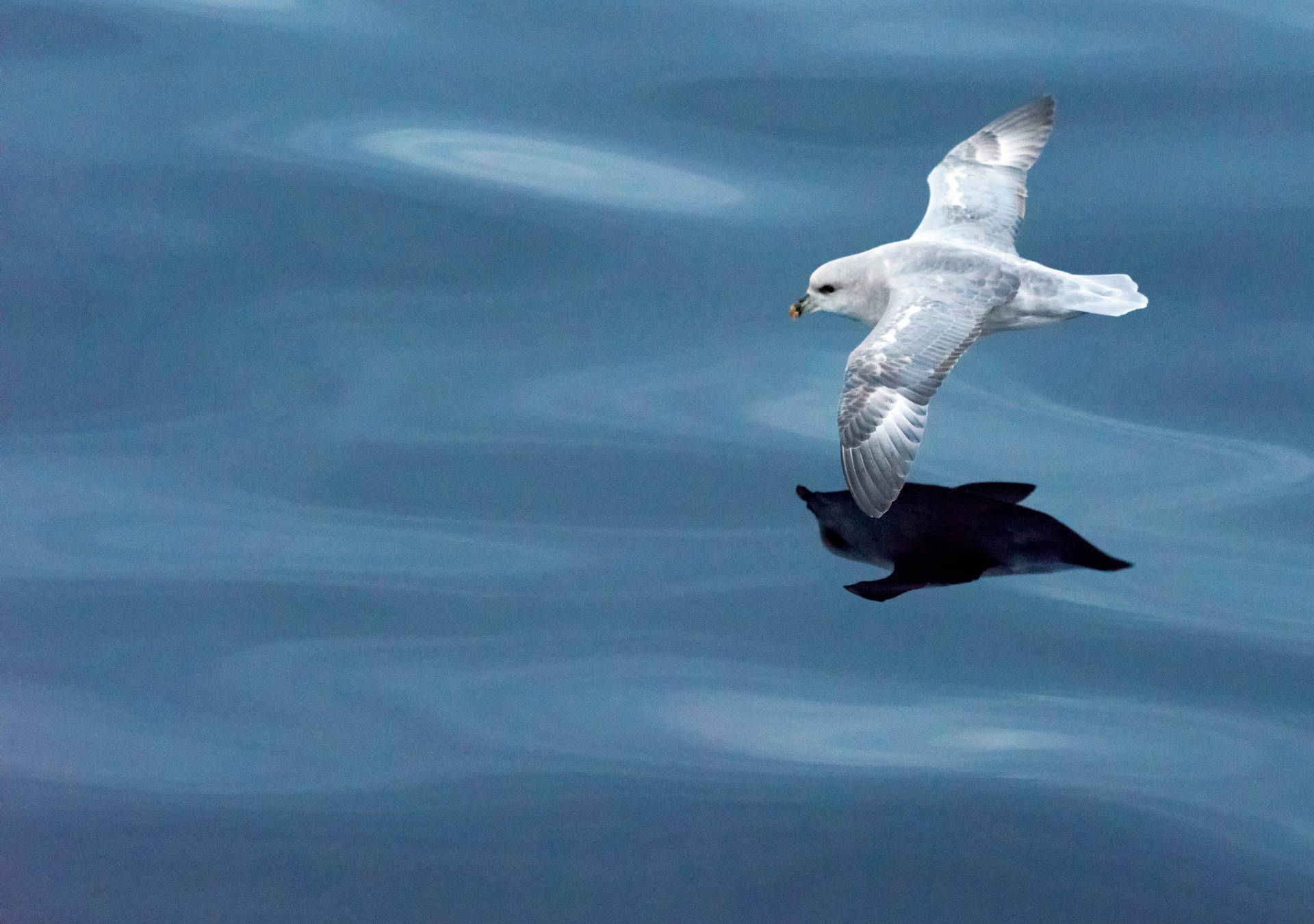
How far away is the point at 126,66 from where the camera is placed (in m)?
5.96

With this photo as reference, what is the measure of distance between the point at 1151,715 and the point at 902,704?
55 cm

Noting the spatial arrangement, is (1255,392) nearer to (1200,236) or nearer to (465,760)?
(1200,236)

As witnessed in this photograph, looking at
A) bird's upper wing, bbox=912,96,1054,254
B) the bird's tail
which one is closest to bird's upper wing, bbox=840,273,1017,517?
the bird's tail

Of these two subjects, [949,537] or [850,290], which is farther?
Answer: [850,290]

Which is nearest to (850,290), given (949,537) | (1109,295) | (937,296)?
(937,296)

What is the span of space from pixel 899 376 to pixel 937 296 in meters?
0.63

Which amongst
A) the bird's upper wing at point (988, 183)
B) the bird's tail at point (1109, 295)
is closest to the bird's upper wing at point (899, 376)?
the bird's tail at point (1109, 295)

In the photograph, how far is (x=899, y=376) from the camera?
4699 mm

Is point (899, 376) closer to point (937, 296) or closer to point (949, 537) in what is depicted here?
point (937, 296)

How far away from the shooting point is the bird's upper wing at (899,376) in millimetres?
4176

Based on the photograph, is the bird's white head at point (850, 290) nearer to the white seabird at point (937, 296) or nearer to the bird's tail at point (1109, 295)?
the white seabird at point (937, 296)

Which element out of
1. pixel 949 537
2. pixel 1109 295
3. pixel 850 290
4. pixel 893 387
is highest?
pixel 850 290

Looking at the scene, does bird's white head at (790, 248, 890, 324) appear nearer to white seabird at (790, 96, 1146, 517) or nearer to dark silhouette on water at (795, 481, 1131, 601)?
white seabird at (790, 96, 1146, 517)

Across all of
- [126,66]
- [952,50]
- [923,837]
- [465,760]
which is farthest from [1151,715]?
[126,66]
